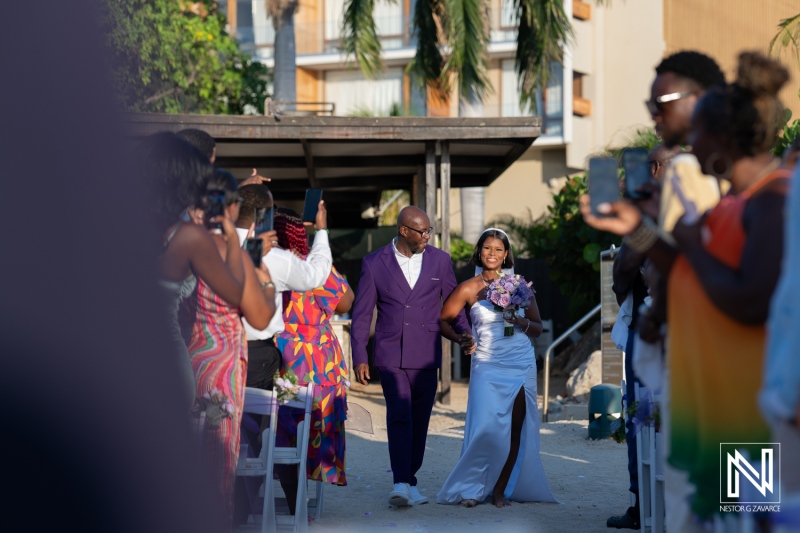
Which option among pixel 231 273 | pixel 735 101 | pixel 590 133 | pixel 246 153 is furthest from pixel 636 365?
pixel 590 133

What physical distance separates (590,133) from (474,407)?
2741 cm

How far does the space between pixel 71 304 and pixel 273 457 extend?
2.56 m

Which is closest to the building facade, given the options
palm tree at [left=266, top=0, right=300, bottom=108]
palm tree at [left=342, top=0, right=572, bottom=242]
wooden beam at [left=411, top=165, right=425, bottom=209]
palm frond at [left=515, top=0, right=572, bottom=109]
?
palm tree at [left=266, top=0, right=300, bottom=108]

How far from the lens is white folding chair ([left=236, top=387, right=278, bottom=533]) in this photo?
5.68m

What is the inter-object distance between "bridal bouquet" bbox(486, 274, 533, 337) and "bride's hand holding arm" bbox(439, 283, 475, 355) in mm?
211

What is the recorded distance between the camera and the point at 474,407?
26.5 feet

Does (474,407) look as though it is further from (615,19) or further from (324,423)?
(615,19)

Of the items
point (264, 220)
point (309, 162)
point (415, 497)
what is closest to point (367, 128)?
point (309, 162)

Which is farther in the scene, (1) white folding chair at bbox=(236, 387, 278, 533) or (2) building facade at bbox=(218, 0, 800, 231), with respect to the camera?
(2) building facade at bbox=(218, 0, 800, 231)

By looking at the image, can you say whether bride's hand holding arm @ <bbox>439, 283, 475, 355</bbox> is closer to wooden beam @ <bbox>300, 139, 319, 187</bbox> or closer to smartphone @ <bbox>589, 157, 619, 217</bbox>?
smartphone @ <bbox>589, 157, 619, 217</bbox>

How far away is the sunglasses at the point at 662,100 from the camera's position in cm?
382

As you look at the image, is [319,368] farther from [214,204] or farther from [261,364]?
[214,204]

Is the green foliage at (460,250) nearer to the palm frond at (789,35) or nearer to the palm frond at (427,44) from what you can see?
the palm frond at (427,44)

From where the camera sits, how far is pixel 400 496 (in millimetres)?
7699
